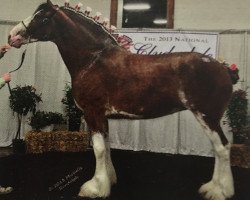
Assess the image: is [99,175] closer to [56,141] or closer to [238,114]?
[56,141]

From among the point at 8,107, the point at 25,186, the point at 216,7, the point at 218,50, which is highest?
the point at 216,7

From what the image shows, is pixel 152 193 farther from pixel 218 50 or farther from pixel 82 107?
pixel 218 50

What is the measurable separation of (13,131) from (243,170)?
2.40 m

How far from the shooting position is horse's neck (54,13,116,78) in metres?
2.36

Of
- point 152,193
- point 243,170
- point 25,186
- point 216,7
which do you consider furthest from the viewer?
point 216,7

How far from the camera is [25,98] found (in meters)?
4.02

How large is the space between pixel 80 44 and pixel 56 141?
1.66 m

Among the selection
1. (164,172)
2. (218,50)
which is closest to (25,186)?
(164,172)

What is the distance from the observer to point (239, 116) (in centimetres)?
381

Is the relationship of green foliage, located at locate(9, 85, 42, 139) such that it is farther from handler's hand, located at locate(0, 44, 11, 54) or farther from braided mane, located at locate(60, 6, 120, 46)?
braided mane, located at locate(60, 6, 120, 46)

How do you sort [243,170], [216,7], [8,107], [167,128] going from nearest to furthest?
1. [243,170]
2. [216,7]
3. [8,107]
4. [167,128]

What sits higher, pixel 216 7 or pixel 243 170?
pixel 216 7

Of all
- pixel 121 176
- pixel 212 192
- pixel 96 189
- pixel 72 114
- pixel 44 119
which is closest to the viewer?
pixel 212 192

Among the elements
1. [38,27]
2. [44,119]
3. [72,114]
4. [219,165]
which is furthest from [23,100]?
[219,165]
